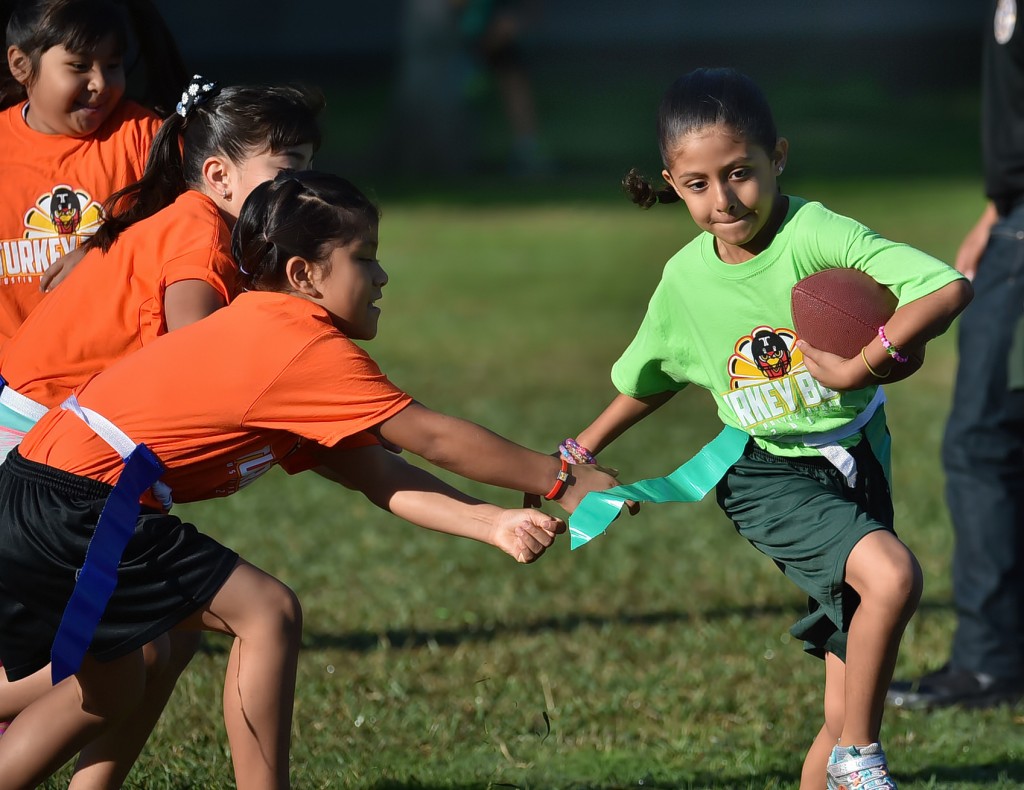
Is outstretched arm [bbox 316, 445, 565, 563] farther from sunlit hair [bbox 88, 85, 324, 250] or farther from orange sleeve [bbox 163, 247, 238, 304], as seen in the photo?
sunlit hair [bbox 88, 85, 324, 250]

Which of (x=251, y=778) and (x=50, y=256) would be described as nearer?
(x=251, y=778)

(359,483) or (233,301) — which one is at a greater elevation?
A: (233,301)

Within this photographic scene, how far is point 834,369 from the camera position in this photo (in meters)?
3.82

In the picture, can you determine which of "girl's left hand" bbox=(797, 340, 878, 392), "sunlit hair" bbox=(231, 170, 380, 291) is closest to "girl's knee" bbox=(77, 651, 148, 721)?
"sunlit hair" bbox=(231, 170, 380, 291)

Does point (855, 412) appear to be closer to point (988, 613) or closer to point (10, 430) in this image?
point (988, 613)

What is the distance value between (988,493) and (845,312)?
88.9 inches

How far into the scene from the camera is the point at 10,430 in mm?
4215

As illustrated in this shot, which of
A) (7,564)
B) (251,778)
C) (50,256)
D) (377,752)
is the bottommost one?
(377,752)

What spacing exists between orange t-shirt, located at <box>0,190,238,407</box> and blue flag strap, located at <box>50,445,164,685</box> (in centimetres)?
59

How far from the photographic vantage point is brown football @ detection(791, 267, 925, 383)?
12.5 ft

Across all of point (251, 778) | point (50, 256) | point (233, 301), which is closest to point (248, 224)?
point (233, 301)

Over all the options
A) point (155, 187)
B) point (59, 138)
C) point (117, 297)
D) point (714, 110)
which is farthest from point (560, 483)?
point (59, 138)

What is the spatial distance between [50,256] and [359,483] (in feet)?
4.32

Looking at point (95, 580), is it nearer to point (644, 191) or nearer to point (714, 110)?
point (644, 191)
